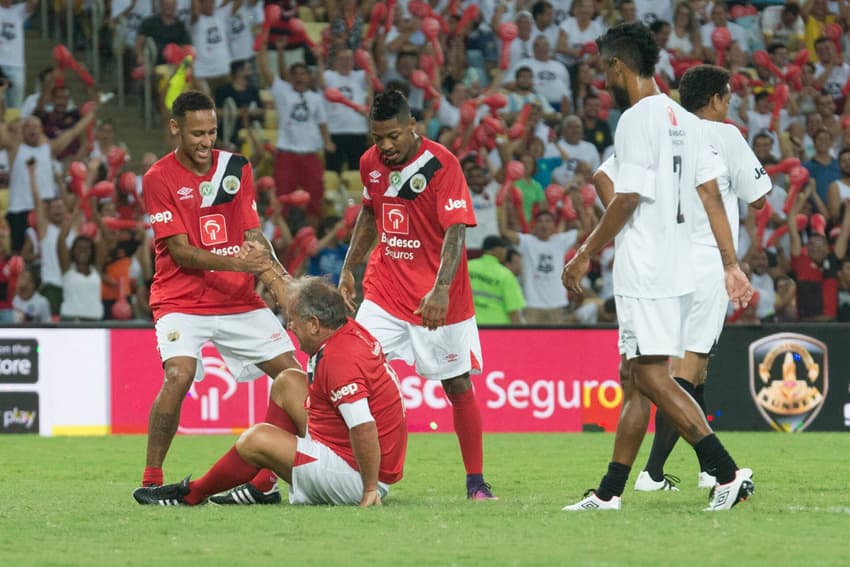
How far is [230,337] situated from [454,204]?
148cm

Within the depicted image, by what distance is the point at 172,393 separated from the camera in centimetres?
860

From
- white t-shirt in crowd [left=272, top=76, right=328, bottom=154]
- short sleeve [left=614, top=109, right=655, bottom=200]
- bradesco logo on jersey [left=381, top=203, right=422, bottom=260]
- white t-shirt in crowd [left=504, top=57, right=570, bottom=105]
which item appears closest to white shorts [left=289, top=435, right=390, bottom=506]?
bradesco logo on jersey [left=381, top=203, right=422, bottom=260]

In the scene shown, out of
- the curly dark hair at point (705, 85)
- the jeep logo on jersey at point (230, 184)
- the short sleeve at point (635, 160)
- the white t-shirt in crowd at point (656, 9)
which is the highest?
the white t-shirt in crowd at point (656, 9)

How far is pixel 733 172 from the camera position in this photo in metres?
9.02

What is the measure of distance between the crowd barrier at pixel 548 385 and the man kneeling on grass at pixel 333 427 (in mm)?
6664

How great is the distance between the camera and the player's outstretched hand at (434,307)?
8344 millimetres

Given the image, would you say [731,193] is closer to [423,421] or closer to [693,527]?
[693,527]

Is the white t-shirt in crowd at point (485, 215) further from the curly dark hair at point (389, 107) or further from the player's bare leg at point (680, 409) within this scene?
the player's bare leg at point (680, 409)

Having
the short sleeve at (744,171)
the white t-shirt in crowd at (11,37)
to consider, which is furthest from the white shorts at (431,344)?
the white t-shirt in crowd at (11,37)

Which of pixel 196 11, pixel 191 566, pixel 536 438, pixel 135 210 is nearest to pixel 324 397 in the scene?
pixel 191 566

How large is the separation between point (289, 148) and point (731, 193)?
30.8 feet

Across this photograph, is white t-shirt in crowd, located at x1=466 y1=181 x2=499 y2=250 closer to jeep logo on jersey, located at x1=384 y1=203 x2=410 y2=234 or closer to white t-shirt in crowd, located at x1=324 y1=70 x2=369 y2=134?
white t-shirt in crowd, located at x1=324 y1=70 x2=369 y2=134

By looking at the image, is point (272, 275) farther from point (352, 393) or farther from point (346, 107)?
point (346, 107)

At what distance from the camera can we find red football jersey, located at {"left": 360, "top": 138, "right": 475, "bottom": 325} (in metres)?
8.64
